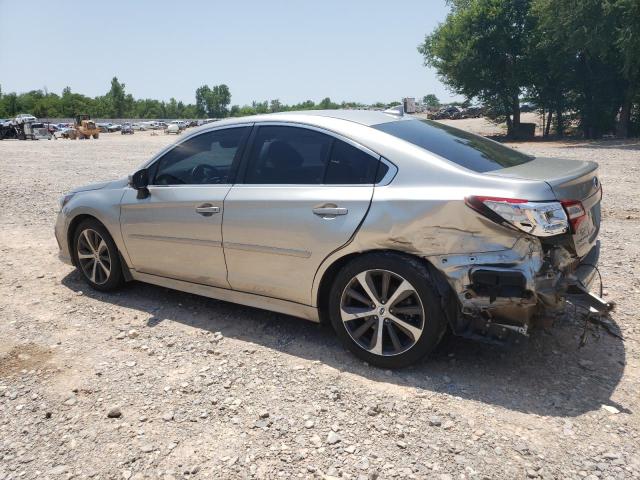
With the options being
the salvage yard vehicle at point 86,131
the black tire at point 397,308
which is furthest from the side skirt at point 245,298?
the salvage yard vehicle at point 86,131

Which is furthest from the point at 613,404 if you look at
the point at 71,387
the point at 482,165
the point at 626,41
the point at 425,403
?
the point at 626,41

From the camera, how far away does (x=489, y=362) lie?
11.6 ft

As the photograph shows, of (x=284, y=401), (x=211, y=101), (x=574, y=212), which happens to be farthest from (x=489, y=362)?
(x=211, y=101)

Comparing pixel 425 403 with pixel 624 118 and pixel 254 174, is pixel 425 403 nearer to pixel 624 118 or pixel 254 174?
pixel 254 174

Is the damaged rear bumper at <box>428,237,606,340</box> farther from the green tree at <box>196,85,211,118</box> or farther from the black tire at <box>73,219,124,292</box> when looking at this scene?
the green tree at <box>196,85,211,118</box>

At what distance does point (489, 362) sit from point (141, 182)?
3146 mm

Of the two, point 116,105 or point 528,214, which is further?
point 116,105

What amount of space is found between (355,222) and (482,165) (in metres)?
0.92

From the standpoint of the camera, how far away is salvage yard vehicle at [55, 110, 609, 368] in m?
3.00

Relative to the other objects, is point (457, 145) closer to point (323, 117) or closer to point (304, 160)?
point (323, 117)

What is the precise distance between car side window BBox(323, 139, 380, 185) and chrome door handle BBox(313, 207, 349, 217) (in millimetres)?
203

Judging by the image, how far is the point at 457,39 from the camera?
32031mm

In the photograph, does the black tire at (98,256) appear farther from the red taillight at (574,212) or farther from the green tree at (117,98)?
the green tree at (117,98)

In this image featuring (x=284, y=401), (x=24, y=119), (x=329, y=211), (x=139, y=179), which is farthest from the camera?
(x=24, y=119)
